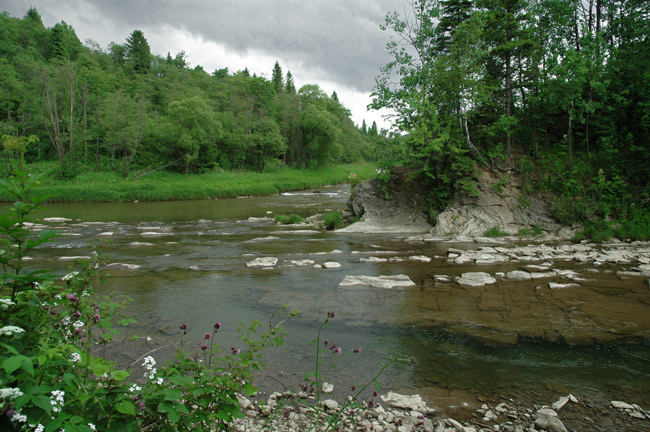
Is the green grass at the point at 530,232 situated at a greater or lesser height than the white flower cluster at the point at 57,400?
lesser

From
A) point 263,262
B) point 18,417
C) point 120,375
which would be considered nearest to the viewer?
point 18,417

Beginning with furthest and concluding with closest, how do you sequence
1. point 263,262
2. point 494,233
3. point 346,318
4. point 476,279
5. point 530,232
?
1. point 494,233
2. point 530,232
3. point 263,262
4. point 476,279
5. point 346,318

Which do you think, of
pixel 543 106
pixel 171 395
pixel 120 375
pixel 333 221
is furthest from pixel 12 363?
pixel 543 106

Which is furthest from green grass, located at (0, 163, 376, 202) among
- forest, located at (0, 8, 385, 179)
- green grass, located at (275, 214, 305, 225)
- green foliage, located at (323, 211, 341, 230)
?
green foliage, located at (323, 211, 341, 230)

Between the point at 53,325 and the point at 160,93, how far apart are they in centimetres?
8083

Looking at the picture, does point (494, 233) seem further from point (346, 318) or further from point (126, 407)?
point (126, 407)

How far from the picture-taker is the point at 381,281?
1066 centimetres

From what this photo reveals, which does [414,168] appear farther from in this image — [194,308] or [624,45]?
[194,308]

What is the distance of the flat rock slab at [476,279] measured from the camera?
10357 millimetres

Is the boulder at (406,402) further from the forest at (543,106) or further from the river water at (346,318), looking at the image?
the forest at (543,106)

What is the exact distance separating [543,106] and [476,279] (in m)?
15.6

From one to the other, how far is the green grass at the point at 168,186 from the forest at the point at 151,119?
2.53 m

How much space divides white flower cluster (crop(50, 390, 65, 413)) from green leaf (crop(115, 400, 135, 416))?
31 cm

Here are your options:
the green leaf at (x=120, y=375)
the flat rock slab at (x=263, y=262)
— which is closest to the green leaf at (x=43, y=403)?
the green leaf at (x=120, y=375)
